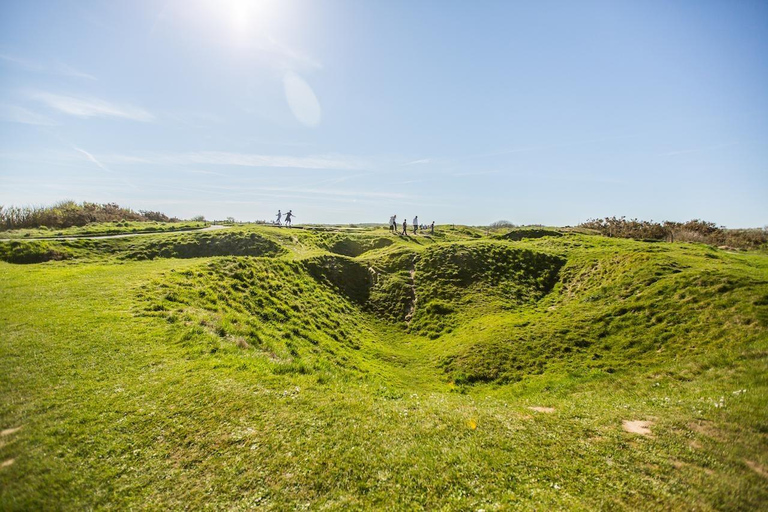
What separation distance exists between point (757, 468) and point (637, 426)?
3.06 metres

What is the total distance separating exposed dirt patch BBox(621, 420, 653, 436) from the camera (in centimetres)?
955

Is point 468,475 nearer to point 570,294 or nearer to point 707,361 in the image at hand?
point 707,361

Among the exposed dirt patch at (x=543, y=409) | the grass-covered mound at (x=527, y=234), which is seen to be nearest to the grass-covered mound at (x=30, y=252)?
the exposed dirt patch at (x=543, y=409)

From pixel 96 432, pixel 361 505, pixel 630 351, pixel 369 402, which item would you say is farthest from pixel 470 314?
pixel 96 432

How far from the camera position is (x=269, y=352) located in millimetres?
17000

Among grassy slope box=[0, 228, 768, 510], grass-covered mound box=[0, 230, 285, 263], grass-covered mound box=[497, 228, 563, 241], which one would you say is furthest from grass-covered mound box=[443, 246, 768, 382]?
grass-covered mound box=[0, 230, 285, 263]

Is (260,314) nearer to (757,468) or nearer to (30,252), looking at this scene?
(757,468)

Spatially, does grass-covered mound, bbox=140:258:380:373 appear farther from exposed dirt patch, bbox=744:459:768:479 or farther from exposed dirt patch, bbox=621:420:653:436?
exposed dirt patch, bbox=744:459:768:479

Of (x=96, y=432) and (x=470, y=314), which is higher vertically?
(x=96, y=432)

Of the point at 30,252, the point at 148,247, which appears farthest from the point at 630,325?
the point at 30,252

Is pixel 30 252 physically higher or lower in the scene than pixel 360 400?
higher

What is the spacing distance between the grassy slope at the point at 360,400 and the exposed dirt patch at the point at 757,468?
51 millimetres

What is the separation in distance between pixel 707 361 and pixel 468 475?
15.0 m

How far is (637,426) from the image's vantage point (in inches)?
393
